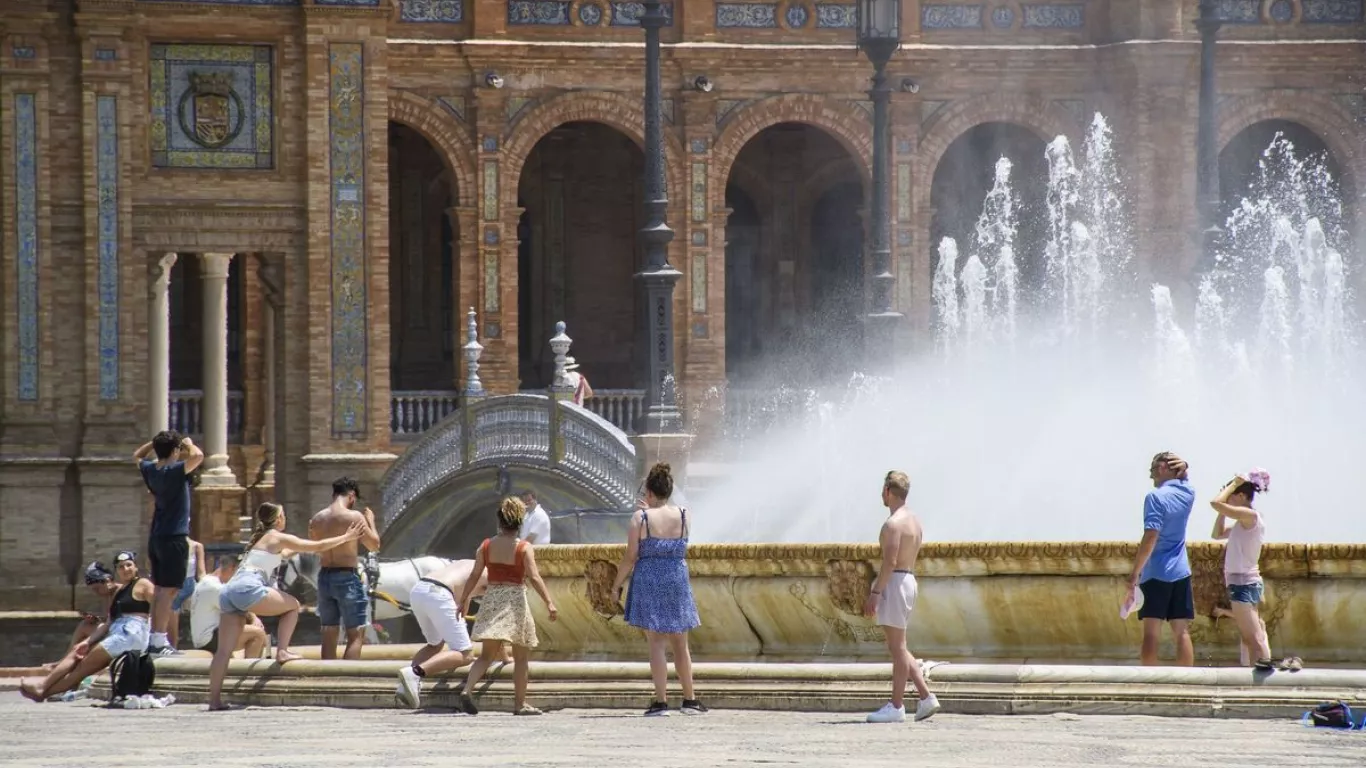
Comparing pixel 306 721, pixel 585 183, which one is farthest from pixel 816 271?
pixel 306 721

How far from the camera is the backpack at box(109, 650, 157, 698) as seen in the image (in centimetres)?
1708

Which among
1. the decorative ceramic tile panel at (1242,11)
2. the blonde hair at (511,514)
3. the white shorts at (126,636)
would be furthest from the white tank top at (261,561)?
the decorative ceramic tile panel at (1242,11)

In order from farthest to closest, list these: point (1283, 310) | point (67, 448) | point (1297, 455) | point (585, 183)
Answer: point (585, 183) → point (1283, 310) → point (67, 448) → point (1297, 455)

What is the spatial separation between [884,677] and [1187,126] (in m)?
23.9

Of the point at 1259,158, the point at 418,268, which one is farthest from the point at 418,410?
the point at 1259,158

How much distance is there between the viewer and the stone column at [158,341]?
106 feet

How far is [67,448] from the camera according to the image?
99.2 feet

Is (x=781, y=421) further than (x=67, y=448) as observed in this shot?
Yes

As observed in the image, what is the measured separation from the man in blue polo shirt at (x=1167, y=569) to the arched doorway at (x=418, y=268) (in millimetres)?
25449

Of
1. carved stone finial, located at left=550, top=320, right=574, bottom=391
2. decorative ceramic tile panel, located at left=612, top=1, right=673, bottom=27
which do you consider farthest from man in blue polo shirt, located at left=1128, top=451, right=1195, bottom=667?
decorative ceramic tile panel, located at left=612, top=1, right=673, bottom=27

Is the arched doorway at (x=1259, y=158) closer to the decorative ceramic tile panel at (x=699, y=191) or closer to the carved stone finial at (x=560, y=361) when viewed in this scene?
the decorative ceramic tile panel at (x=699, y=191)

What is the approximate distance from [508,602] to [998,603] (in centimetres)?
256

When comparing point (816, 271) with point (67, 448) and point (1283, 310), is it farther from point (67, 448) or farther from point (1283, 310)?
Result: point (67, 448)

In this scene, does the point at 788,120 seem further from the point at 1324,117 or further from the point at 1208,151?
the point at 1208,151
